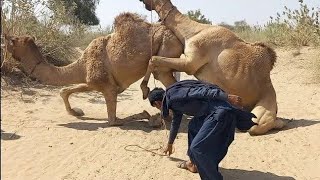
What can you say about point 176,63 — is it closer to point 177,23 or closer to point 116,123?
point 177,23

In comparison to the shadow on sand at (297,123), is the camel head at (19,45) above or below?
above

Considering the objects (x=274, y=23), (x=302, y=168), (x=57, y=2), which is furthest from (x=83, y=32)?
(x=302, y=168)

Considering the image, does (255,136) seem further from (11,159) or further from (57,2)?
(57,2)

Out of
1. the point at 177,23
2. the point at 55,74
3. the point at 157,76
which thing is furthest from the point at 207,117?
the point at 55,74

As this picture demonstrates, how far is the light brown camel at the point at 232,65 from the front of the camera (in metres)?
8.10

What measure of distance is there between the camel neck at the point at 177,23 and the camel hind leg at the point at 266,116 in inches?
65.3

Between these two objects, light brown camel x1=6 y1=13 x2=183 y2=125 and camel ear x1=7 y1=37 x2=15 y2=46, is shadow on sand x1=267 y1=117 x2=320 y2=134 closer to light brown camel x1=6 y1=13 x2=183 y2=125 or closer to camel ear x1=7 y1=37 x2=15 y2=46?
light brown camel x1=6 y1=13 x2=183 y2=125

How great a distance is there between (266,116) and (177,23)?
2.30m

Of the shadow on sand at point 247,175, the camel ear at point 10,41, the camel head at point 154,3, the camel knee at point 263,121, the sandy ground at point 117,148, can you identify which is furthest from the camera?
the camel head at point 154,3

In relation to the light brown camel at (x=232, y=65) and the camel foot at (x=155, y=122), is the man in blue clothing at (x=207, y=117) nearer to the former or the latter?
the light brown camel at (x=232, y=65)

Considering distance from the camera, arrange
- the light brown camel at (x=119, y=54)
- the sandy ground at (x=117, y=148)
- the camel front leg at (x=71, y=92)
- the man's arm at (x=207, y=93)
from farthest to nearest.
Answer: the camel front leg at (x=71, y=92)
the light brown camel at (x=119, y=54)
the sandy ground at (x=117, y=148)
the man's arm at (x=207, y=93)

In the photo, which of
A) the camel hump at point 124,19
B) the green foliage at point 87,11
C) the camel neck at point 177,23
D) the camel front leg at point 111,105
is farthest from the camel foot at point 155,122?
the green foliage at point 87,11

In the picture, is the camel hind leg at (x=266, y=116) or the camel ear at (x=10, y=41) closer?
the camel hind leg at (x=266, y=116)

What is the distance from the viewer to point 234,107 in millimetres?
5719
